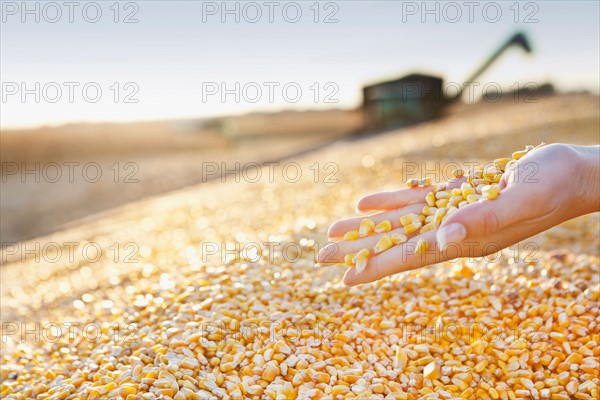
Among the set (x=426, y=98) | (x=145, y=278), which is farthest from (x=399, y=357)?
(x=426, y=98)

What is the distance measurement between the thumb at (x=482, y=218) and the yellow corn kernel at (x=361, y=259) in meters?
0.35

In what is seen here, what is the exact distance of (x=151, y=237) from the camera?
529cm

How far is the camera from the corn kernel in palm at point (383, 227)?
2205 mm

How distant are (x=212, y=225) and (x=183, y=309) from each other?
2.75 metres

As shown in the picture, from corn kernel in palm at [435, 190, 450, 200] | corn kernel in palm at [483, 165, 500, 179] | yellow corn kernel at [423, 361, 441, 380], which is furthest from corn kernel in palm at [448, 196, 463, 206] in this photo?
yellow corn kernel at [423, 361, 441, 380]

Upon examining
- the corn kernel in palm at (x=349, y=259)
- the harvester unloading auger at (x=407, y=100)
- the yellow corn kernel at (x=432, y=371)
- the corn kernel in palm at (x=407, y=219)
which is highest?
the harvester unloading auger at (x=407, y=100)

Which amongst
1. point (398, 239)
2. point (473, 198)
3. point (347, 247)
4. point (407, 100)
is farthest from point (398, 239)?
point (407, 100)

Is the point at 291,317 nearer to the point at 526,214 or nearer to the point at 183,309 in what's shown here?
the point at 183,309

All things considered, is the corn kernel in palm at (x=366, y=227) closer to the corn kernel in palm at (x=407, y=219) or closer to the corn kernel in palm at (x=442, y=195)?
the corn kernel in palm at (x=407, y=219)

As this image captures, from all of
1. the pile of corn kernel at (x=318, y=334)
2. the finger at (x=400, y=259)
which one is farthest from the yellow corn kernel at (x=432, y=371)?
the finger at (x=400, y=259)

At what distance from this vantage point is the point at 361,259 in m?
2.05

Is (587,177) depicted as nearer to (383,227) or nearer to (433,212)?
(433,212)

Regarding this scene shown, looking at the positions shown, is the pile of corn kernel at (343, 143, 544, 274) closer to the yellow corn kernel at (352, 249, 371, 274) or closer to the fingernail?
the yellow corn kernel at (352, 249, 371, 274)

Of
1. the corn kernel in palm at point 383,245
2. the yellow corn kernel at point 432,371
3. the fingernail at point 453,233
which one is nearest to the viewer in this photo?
the fingernail at point 453,233
